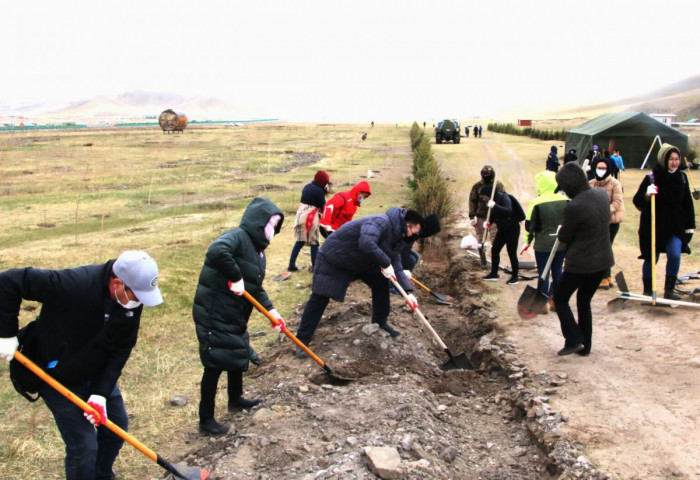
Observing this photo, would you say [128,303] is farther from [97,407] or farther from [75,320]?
[97,407]

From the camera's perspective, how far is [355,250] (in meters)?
5.36

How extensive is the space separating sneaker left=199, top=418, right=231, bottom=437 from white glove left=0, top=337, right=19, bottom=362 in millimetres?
1748

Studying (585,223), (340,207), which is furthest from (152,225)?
(585,223)

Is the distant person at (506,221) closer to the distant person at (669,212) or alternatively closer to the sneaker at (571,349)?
the distant person at (669,212)

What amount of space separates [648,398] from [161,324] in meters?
5.28

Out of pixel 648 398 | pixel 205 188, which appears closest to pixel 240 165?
pixel 205 188

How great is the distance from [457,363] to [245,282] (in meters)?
2.60

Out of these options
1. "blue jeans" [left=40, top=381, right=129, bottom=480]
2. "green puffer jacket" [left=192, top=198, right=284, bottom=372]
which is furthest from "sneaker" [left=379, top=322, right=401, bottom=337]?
"blue jeans" [left=40, top=381, right=129, bottom=480]

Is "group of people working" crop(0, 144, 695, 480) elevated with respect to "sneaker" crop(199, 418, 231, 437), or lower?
elevated

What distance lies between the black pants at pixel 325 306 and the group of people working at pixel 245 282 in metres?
0.01

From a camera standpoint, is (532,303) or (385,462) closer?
(385,462)

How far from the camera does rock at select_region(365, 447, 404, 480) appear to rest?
134 inches

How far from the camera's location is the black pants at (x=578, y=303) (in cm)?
518

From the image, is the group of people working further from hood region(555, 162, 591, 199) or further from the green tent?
the green tent
